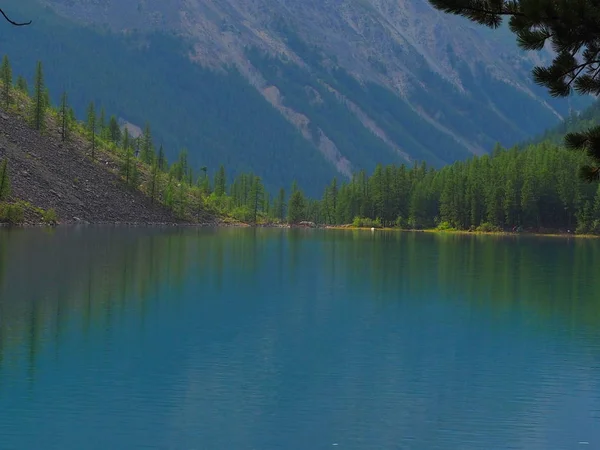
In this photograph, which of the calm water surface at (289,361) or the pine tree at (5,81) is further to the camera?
the pine tree at (5,81)

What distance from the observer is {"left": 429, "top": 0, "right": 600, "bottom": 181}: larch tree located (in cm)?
1719

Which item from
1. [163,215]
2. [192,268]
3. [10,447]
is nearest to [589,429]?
[10,447]

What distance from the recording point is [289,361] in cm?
3625

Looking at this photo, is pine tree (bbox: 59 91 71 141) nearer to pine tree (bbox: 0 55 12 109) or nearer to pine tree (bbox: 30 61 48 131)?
pine tree (bbox: 30 61 48 131)

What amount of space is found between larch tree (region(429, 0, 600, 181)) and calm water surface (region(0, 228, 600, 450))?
37.6 ft

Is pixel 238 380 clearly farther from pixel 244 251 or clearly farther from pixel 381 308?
pixel 244 251

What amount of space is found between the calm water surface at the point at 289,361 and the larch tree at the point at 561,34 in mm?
11472

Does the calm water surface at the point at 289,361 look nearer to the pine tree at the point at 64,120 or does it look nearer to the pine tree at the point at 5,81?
the pine tree at the point at 64,120

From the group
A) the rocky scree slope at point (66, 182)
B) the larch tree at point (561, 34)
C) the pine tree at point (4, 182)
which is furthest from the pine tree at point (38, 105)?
the larch tree at point (561, 34)

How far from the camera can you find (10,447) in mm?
23938

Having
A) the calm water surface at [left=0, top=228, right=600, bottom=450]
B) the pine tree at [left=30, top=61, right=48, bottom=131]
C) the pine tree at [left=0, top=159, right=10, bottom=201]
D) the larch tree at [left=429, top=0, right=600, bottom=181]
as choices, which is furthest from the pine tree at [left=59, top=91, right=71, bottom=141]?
the larch tree at [left=429, top=0, right=600, bottom=181]

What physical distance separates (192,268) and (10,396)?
46200 millimetres

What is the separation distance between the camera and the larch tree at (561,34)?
17188 millimetres

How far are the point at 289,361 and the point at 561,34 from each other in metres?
22.0
